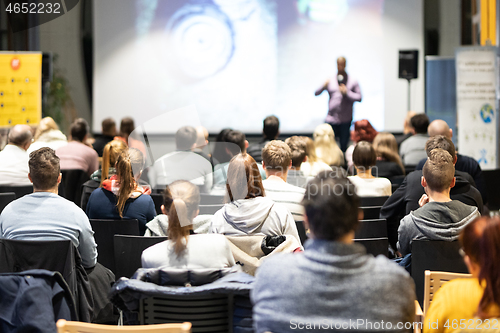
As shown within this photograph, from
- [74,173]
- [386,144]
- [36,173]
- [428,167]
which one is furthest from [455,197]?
[74,173]

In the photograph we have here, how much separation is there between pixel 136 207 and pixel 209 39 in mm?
6409

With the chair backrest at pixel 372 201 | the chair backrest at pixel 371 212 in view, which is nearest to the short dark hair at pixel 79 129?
the chair backrest at pixel 372 201

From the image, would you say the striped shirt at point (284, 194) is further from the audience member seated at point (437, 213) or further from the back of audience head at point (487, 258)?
the back of audience head at point (487, 258)

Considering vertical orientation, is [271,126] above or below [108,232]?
above


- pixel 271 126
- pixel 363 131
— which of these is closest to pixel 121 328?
pixel 271 126

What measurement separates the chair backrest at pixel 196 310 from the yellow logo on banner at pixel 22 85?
649cm

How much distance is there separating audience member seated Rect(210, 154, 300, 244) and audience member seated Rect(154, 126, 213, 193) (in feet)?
3.84

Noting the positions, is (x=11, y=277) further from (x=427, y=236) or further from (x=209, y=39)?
(x=209, y=39)

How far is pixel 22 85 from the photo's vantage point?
7637 millimetres

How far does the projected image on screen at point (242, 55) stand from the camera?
8953 mm

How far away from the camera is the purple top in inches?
280

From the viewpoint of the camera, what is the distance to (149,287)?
1855 mm

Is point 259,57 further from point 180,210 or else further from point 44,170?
point 180,210

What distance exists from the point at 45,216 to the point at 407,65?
6799mm
